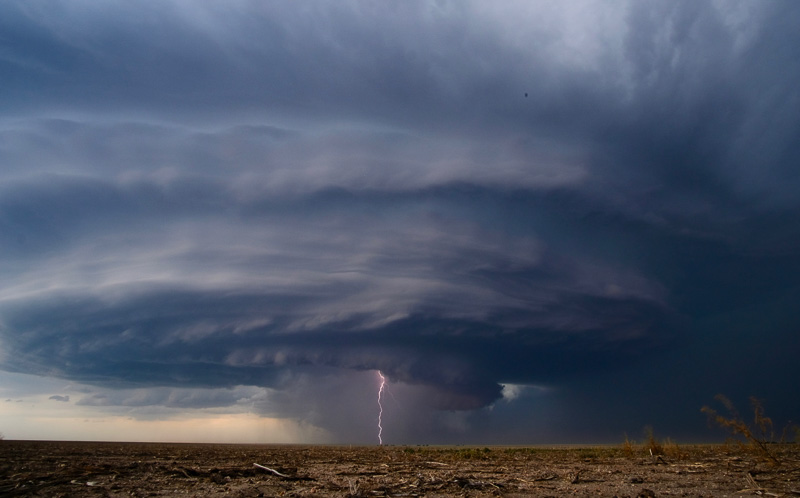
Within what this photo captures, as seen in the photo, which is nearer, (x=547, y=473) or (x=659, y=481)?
(x=659, y=481)

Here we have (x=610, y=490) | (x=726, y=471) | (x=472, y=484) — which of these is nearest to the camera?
(x=610, y=490)

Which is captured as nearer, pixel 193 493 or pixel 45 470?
pixel 193 493

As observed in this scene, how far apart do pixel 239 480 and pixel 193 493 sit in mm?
4464

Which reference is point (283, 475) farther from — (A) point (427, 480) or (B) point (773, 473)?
(B) point (773, 473)

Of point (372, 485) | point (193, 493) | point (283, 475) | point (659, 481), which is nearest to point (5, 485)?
point (193, 493)

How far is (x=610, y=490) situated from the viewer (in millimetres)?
22625

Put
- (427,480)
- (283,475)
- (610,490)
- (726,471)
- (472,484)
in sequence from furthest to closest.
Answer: (726,471), (283,475), (427,480), (472,484), (610,490)

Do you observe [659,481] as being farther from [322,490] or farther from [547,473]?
[322,490]

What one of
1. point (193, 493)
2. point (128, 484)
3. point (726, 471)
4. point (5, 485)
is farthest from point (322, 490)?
point (726, 471)

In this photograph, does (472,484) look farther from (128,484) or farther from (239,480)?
(128,484)

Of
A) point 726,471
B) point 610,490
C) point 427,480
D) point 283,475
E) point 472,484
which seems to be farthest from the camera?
point 726,471

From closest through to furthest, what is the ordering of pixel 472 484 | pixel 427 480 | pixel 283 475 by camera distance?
pixel 472 484 < pixel 427 480 < pixel 283 475

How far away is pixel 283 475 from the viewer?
93.0 ft

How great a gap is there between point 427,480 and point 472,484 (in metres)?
2.75
